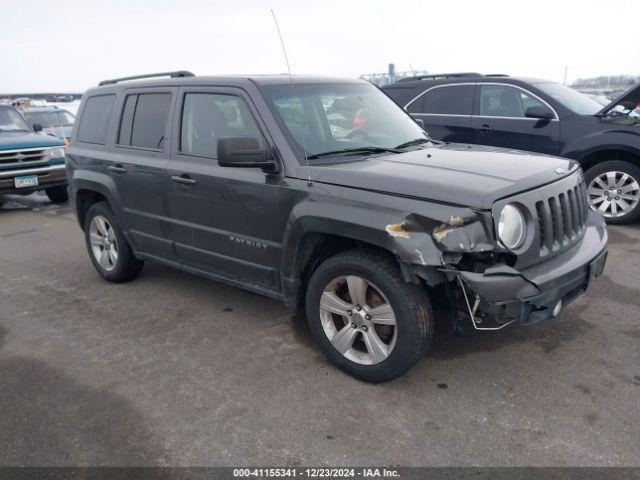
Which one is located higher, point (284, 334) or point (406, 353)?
point (406, 353)

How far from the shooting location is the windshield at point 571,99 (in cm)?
691

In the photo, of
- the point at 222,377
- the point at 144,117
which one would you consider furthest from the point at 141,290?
Answer: the point at 222,377

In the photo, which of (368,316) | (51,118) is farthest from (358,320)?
(51,118)

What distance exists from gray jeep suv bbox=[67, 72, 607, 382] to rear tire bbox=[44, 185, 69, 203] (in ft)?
19.0

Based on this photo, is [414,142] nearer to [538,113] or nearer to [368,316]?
[368,316]

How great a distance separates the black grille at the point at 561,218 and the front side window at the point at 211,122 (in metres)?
1.88

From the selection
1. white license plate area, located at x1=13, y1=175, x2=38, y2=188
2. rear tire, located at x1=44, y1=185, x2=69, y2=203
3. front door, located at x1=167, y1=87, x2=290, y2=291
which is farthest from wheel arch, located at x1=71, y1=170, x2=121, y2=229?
rear tire, located at x1=44, y1=185, x2=69, y2=203

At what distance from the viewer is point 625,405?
302cm

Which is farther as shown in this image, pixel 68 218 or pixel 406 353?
pixel 68 218

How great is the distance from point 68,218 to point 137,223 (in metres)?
4.65

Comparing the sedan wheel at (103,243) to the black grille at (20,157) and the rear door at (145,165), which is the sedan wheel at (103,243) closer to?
the rear door at (145,165)

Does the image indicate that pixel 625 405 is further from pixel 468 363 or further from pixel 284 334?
pixel 284 334

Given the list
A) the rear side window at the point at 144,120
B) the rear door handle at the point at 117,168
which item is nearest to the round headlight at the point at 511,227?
the rear side window at the point at 144,120

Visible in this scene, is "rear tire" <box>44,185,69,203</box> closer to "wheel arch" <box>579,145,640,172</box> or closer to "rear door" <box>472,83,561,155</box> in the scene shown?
"rear door" <box>472,83,561,155</box>
